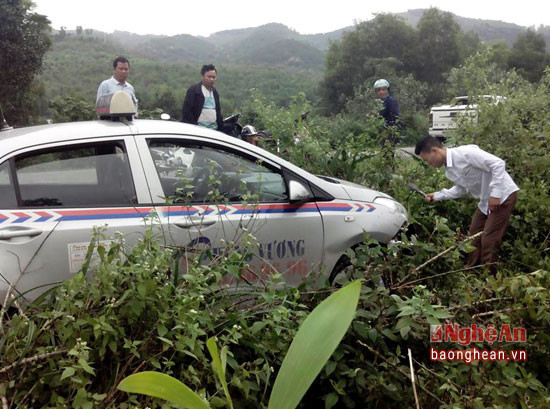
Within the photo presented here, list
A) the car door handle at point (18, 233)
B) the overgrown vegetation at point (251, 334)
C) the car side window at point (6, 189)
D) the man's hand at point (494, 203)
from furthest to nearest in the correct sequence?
the man's hand at point (494, 203) < the car side window at point (6, 189) < the car door handle at point (18, 233) < the overgrown vegetation at point (251, 334)

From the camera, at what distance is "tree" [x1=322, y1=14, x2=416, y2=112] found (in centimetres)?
3769

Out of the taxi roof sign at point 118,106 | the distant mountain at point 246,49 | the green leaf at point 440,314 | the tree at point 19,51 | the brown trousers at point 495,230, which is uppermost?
the distant mountain at point 246,49

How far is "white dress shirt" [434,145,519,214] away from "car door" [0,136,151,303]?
8.96 ft

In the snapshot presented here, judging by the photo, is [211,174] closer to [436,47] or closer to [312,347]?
[312,347]

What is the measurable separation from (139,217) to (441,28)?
42.8 meters

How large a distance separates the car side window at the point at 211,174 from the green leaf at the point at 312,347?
187 centimetres

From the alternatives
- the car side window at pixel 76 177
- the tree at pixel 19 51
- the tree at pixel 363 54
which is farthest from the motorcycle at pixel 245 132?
the tree at pixel 363 54

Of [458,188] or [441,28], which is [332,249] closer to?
[458,188]

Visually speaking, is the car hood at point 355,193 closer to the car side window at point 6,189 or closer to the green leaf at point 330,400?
the green leaf at point 330,400

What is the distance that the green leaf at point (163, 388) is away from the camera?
1406 millimetres

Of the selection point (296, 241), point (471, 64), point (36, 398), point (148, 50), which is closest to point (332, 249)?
point (296, 241)

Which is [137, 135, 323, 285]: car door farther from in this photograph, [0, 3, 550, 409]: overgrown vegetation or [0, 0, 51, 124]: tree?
[0, 0, 51, 124]: tree

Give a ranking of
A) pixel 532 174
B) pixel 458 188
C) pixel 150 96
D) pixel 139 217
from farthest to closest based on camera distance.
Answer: pixel 150 96 < pixel 532 174 < pixel 458 188 < pixel 139 217

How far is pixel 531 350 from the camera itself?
2.54 m
